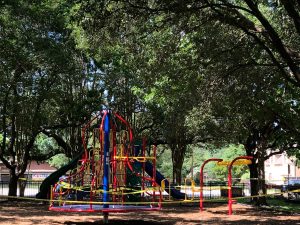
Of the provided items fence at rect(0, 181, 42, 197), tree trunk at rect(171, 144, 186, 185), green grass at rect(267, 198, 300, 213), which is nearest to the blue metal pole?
green grass at rect(267, 198, 300, 213)

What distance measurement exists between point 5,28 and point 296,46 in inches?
492

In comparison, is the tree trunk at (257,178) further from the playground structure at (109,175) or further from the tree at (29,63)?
the tree at (29,63)

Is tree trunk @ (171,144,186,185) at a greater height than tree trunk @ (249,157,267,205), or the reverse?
tree trunk @ (171,144,186,185)

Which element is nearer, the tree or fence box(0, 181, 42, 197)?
the tree

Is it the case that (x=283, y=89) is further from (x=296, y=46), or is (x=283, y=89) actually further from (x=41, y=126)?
(x=41, y=126)

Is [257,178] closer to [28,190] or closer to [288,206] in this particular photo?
[288,206]

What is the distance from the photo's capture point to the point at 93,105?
24.8 meters

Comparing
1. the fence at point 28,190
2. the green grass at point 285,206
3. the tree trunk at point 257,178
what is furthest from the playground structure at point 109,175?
the fence at point 28,190

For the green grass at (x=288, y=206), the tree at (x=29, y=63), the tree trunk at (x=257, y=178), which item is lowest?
the green grass at (x=288, y=206)

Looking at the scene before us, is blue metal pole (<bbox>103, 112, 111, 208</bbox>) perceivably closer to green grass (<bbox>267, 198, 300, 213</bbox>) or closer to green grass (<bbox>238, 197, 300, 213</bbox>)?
green grass (<bbox>238, 197, 300, 213</bbox>)

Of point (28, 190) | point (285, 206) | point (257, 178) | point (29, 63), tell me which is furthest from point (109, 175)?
point (28, 190)

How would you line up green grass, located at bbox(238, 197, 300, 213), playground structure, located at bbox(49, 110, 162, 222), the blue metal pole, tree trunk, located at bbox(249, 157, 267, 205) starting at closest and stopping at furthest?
1. the blue metal pole
2. playground structure, located at bbox(49, 110, 162, 222)
3. green grass, located at bbox(238, 197, 300, 213)
4. tree trunk, located at bbox(249, 157, 267, 205)

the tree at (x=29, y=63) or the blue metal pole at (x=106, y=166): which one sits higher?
the tree at (x=29, y=63)

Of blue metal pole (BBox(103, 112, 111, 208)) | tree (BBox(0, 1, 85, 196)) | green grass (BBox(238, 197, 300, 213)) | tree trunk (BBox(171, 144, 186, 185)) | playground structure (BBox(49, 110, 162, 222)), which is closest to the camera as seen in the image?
blue metal pole (BBox(103, 112, 111, 208))
